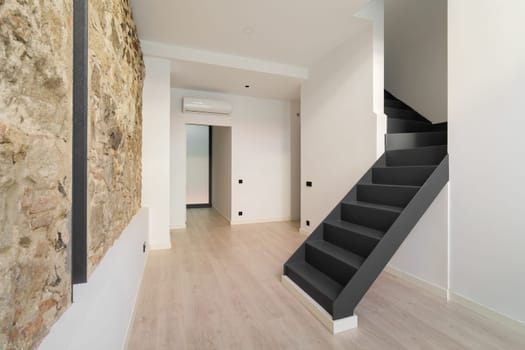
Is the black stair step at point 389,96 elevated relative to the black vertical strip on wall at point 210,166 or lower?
elevated

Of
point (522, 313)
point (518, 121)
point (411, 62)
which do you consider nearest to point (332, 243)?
point (522, 313)

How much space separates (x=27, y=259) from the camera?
0.71m

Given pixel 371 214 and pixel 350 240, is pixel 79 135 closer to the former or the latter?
pixel 350 240

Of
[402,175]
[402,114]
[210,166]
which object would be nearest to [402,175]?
[402,175]

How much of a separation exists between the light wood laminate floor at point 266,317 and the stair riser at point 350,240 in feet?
1.61

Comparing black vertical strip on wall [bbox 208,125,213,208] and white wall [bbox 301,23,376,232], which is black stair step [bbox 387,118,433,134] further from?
black vertical strip on wall [bbox 208,125,213,208]

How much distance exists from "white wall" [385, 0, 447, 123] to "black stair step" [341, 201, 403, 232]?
2213 millimetres

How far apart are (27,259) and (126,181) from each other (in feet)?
5.54

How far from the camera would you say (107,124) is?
159 centimetres

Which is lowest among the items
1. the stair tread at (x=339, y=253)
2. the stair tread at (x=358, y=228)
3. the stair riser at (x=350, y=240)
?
the stair tread at (x=339, y=253)

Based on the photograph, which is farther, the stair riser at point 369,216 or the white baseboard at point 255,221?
the white baseboard at point 255,221

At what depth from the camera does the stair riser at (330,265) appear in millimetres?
1968

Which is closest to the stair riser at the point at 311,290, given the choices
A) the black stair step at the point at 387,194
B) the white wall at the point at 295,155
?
the black stair step at the point at 387,194

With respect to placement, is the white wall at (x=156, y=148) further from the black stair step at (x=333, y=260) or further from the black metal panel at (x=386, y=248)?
the black metal panel at (x=386, y=248)
